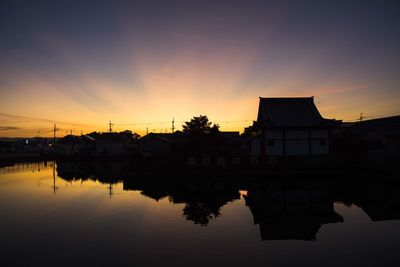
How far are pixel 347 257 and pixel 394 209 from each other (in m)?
8.35

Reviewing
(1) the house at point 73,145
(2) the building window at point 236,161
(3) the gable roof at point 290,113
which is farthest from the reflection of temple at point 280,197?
(1) the house at point 73,145

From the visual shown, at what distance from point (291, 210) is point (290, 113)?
66.5 feet

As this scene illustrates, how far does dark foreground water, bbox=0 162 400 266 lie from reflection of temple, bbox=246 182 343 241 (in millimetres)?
49

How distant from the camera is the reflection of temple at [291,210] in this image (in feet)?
38.2

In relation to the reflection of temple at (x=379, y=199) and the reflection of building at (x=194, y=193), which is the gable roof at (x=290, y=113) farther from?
the reflection of building at (x=194, y=193)

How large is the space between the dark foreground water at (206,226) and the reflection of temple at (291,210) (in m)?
0.05

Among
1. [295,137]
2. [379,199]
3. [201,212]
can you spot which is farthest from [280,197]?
[295,137]

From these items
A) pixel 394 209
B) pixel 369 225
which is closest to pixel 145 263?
pixel 369 225

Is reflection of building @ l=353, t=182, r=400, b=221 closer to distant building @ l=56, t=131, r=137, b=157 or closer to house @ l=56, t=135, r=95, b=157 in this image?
distant building @ l=56, t=131, r=137, b=157

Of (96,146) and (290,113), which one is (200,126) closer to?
(290,113)

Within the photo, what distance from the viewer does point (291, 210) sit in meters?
15.1

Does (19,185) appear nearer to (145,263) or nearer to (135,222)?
(135,222)

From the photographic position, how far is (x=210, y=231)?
11.8m

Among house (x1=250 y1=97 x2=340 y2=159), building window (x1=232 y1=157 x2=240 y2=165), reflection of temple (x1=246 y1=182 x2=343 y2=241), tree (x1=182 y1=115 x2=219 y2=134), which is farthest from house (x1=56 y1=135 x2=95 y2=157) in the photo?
reflection of temple (x1=246 y1=182 x2=343 y2=241)
